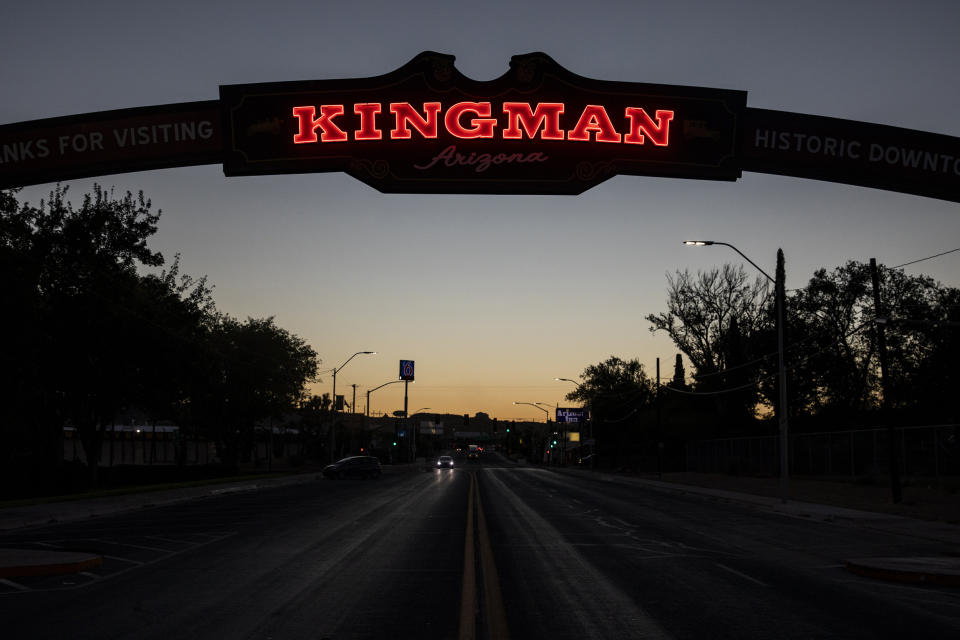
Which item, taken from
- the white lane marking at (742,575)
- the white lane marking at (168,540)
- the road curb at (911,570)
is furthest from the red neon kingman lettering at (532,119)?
the white lane marking at (168,540)

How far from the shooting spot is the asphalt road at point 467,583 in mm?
9891

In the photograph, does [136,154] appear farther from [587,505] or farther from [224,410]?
[224,410]

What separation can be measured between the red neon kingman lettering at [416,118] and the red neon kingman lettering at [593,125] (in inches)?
72.0

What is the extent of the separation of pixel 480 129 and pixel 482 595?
6.16 metres

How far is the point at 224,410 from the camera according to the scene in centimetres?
7181

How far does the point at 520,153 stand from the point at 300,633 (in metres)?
6.62

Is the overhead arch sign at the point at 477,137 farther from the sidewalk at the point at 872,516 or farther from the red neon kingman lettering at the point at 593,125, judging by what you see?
the sidewalk at the point at 872,516

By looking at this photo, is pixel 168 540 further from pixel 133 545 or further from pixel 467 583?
pixel 467 583

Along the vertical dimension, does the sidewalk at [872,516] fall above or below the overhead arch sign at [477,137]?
below

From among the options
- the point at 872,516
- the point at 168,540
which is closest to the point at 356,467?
the point at 872,516

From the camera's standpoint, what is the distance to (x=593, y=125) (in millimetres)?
12305

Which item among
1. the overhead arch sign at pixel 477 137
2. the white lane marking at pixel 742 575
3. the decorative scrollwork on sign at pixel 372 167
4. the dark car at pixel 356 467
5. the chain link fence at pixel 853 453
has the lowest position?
the dark car at pixel 356 467

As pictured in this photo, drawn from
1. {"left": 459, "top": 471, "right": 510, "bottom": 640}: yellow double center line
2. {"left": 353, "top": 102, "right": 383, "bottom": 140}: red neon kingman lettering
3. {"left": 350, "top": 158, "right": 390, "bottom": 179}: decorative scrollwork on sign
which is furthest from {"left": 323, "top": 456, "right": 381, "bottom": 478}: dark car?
{"left": 353, "top": 102, "right": 383, "bottom": 140}: red neon kingman lettering

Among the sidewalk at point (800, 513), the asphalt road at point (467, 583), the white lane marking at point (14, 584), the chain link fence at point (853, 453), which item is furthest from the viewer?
the chain link fence at point (853, 453)
